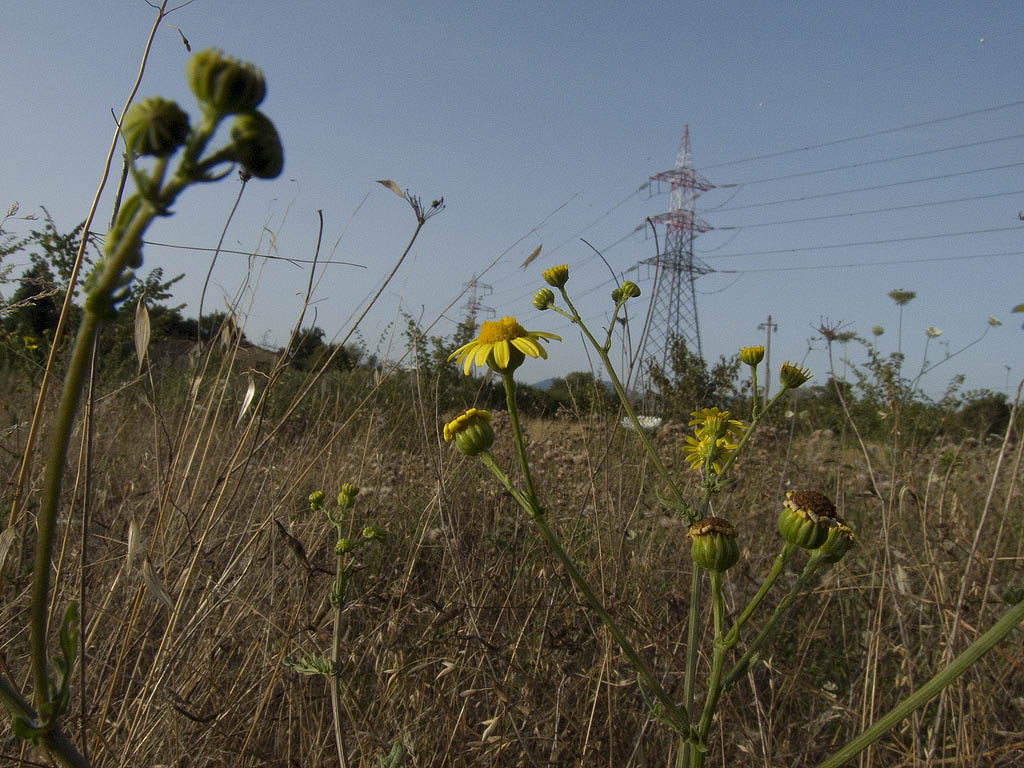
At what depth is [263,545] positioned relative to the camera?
2184 millimetres

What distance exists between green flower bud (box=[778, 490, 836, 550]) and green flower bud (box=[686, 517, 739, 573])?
0.32 feet

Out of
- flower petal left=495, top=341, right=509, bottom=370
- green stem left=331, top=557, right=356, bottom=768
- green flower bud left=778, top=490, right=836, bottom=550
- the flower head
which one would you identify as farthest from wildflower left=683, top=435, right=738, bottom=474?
green stem left=331, top=557, right=356, bottom=768

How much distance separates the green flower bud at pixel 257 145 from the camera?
0.59 m

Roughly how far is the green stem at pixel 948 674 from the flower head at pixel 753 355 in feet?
3.54

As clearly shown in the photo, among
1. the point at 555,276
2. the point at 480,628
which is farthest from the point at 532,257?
the point at 480,628

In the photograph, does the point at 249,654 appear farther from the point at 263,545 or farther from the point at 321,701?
the point at 263,545

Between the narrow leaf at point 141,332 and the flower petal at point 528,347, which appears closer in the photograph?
the narrow leaf at point 141,332

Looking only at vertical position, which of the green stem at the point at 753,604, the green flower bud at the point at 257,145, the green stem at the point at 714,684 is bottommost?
the green stem at the point at 714,684

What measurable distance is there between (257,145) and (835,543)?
112 cm

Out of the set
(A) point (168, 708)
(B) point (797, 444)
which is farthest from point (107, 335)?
(B) point (797, 444)

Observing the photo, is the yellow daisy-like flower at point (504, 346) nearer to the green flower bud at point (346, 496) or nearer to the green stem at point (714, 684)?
the green flower bud at point (346, 496)

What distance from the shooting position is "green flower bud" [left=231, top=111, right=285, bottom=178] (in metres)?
0.59

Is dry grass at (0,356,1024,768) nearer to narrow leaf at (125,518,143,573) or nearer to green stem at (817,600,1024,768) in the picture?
narrow leaf at (125,518,143,573)

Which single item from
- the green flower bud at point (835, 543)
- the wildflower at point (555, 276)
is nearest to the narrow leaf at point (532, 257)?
the wildflower at point (555, 276)
